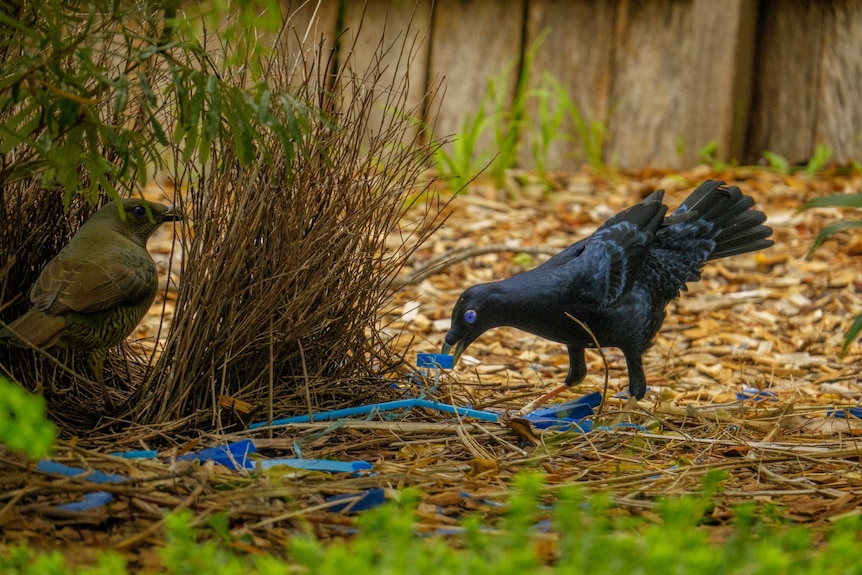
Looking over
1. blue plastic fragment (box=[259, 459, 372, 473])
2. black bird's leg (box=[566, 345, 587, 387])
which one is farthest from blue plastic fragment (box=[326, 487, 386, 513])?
black bird's leg (box=[566, 345, 587, 387])

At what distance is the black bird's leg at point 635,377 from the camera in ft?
12.1

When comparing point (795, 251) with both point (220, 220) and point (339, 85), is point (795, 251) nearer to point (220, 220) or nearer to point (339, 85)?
point (339, 85)

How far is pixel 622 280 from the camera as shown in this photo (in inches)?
140

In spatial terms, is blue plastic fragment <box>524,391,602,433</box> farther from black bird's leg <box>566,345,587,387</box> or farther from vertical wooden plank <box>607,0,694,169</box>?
vertical wooden plank <box>607,0,694,169</box>

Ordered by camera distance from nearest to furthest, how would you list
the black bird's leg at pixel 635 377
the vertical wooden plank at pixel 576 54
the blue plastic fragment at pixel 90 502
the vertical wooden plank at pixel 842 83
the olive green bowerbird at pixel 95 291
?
the blue plastic fragment at pixel 90 502, the olive green bowerbird at pixel 95 291, the black bird's leg at pixel 635 377, the vertical wooden plank at pixel 842 83, the vertical wooden plank at pixel 576 54

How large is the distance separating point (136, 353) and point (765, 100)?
494 centimetres

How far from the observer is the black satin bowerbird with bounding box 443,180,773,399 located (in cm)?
344

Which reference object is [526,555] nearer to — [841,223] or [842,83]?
[841,223]

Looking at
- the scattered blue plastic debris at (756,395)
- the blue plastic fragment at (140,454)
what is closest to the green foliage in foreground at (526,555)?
the blue plastic fragment at (140,454)

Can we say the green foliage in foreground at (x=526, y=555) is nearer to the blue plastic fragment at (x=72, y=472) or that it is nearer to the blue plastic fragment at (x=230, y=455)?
the blue plastic fragment at (x=72, y=472)

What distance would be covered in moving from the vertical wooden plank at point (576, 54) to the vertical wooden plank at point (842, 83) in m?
1.38

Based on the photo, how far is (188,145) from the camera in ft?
7.89

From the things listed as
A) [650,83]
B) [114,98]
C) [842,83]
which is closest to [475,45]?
[650,83]

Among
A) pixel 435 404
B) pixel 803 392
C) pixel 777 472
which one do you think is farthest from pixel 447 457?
pixel 803 392
